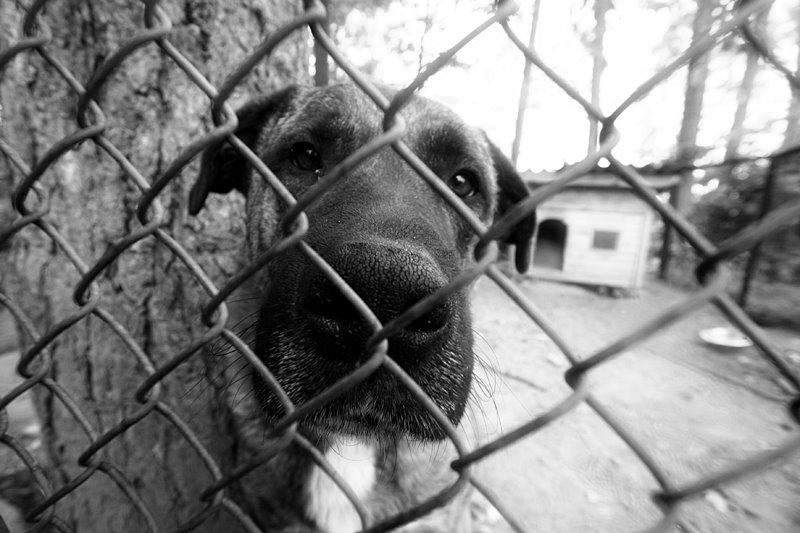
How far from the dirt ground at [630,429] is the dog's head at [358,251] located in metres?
0.60

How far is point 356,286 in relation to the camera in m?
1.01

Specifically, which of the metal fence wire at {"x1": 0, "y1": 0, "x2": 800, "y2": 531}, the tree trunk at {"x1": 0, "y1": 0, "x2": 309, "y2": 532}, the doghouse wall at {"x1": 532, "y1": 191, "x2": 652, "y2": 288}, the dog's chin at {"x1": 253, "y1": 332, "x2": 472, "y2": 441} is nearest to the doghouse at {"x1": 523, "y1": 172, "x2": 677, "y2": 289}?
the doghouse wall at {"x1": 532, "y1": 191, "x2": 652, "y2": 288}

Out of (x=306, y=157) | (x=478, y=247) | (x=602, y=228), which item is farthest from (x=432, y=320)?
(x=602, y=228)

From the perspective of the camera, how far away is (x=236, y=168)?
2320 millimetres

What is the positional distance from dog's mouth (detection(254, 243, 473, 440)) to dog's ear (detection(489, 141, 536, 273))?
1560mm

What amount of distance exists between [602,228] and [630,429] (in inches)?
165

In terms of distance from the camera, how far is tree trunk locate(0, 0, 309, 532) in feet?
5.82

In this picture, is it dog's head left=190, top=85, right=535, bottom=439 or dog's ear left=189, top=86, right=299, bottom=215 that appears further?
dog's ear left=189, top=86, right=299, bottom=215

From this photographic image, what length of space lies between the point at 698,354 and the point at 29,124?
6668 mm

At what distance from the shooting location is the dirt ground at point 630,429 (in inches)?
109

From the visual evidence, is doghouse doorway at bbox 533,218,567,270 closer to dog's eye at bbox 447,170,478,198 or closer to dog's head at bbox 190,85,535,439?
dog's eye at bbox 447,170,478,198

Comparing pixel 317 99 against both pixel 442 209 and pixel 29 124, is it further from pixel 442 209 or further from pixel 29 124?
pixel 29 124

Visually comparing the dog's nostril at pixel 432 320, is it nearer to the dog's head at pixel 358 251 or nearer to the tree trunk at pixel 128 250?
the dog's head at pixel 358 251

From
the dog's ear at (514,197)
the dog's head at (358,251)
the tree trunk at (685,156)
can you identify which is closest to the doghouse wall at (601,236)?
the tree trunk at (685,156)
